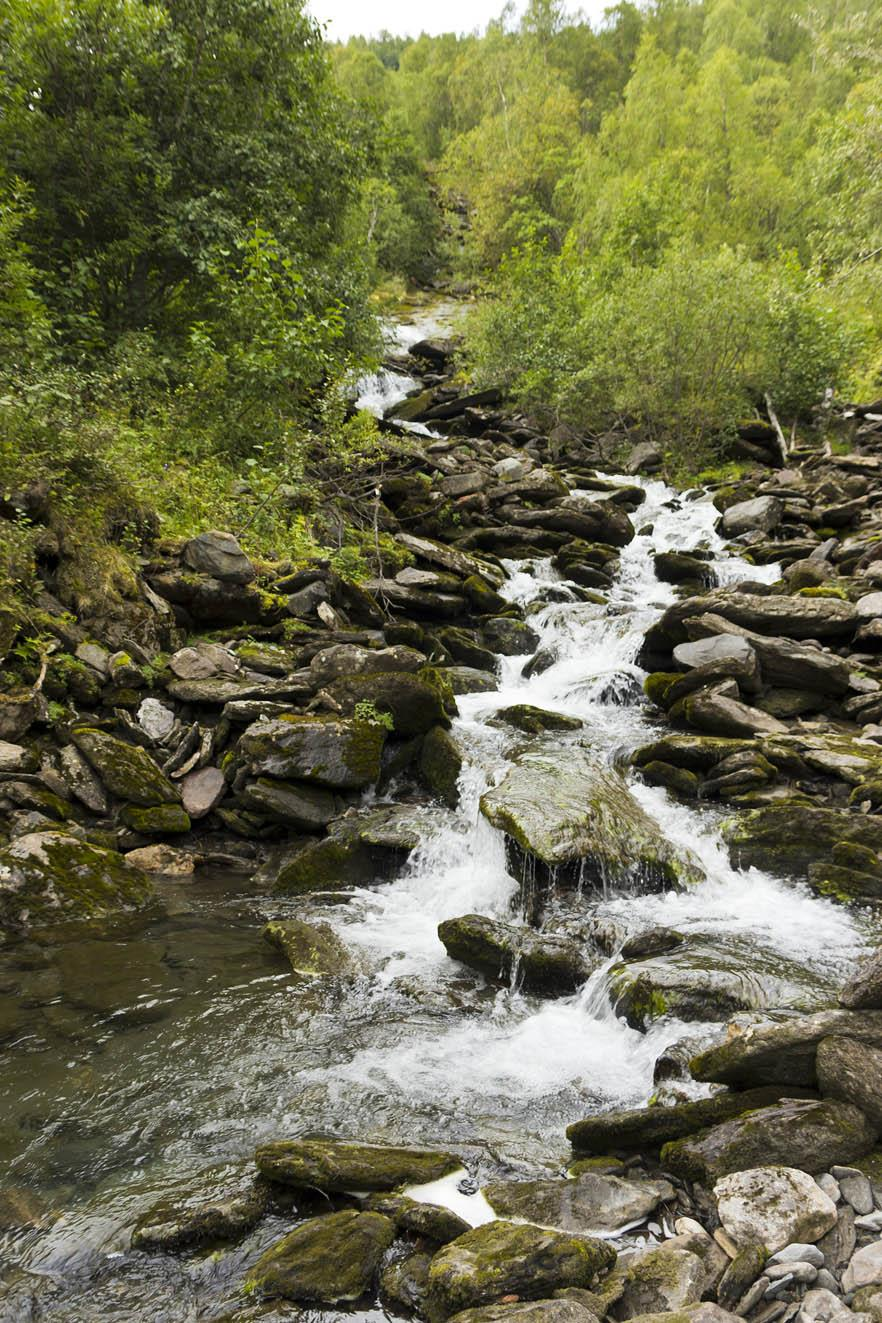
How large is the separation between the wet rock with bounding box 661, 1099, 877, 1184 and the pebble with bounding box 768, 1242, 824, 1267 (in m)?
0.64

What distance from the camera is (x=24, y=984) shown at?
21.2 feet

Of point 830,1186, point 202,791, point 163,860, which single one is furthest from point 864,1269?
point 202,791

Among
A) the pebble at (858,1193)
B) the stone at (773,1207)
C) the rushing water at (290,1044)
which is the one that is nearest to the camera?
the stone at (773,1207)

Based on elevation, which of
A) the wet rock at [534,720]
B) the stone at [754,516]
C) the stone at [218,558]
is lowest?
the wet rock at [534,720]

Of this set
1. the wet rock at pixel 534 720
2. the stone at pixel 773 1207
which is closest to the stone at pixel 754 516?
the wet rock at pixel 534 720

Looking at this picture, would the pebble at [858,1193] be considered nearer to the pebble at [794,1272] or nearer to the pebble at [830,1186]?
the pebble at [830,1186]

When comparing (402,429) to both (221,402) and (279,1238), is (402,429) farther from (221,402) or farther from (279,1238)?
(279,1238)

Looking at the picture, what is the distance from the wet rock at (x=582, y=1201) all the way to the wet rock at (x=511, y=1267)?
1.35 feet

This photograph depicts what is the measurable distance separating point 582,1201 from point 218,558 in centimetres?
→ 1080

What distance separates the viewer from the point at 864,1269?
9.76 feet

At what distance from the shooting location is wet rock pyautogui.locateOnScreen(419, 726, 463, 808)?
10.7 meters

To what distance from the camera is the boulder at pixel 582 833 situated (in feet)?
27.6

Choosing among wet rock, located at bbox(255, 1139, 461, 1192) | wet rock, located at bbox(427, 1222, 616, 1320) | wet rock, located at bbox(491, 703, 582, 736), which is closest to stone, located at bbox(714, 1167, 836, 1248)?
wet rock, located at bbox(427, 1222, 616, 1320)

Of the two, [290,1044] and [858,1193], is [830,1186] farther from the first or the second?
[290,1044]
